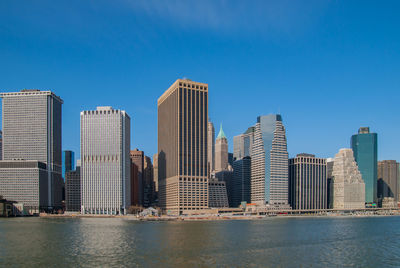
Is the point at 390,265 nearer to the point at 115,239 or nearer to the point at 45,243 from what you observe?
the point at 115,239

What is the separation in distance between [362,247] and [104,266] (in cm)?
6658

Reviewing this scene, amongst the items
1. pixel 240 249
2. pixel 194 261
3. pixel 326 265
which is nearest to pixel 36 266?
pixel 194 261

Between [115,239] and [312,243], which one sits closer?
[312,243]

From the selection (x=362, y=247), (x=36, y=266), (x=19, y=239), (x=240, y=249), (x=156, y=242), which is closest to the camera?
(x=36, y=266)

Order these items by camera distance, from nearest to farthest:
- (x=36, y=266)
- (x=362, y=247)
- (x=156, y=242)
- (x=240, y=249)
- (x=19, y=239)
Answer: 1. (x=36, y=266)
2. (x=240, y=249)
3. (x=362, y=247)
4. (x=156, y=242)
5. (x=19, y=239)

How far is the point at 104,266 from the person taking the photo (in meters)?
81.2

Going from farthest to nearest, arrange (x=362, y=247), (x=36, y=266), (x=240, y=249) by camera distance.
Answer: (x=362, y=247), (x=240, y=249), (x=36, y=266)

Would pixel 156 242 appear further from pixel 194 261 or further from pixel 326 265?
pixel 326 265

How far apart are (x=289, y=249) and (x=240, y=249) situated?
38.7 ft

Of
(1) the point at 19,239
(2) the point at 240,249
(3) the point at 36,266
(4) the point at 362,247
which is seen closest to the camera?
(3) the point at 36,266

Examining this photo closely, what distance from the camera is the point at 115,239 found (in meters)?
127

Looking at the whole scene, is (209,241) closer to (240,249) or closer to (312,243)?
(240,249)

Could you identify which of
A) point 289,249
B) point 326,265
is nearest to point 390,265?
point 326,265

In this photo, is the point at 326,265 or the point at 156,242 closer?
the point at 326,265
